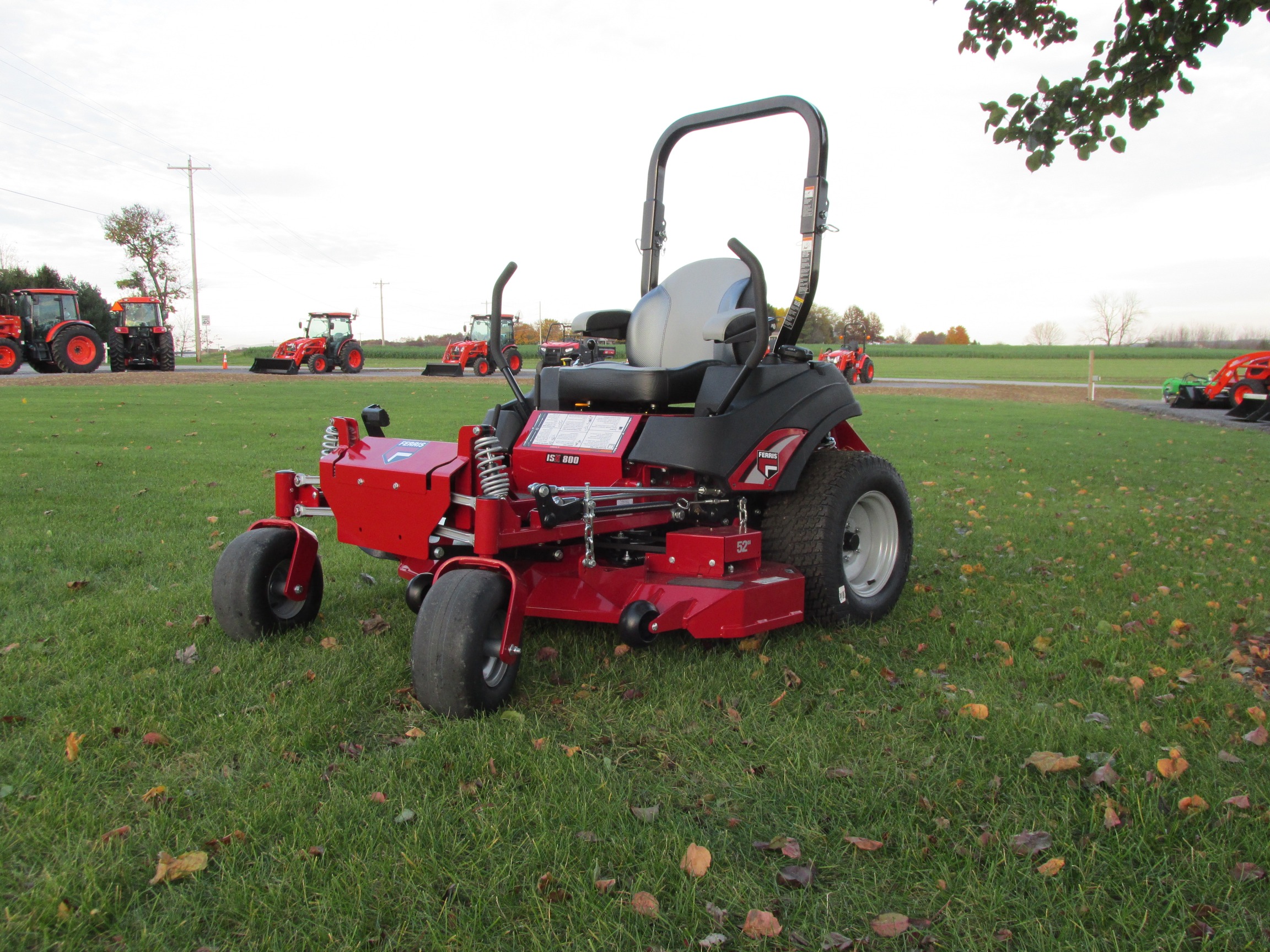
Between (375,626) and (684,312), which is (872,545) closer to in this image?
(684,312)

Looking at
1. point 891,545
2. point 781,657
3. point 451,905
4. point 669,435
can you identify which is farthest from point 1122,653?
point 451,905

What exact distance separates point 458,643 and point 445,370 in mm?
28589

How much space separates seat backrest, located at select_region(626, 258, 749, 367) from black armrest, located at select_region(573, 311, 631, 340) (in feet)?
0.41

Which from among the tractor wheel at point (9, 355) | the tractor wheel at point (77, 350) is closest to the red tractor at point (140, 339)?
the tractor wheel at point (77, 350)

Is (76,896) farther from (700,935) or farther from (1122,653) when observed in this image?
(1122,653)

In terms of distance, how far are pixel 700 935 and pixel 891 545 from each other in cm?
282

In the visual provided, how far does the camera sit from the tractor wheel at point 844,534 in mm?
3844

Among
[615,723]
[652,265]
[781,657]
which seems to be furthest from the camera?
[652,265]

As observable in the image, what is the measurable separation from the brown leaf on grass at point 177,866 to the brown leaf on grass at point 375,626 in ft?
5.52

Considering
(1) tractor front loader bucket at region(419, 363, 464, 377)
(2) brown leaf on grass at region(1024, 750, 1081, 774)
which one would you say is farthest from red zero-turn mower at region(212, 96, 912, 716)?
(1) tractor front loader bucket at region(419, 363, 464, 377)

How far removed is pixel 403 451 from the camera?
11.0 ft

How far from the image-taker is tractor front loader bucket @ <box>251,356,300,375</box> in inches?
1118

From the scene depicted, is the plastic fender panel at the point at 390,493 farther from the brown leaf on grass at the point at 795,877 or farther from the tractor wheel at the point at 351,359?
the tractor wheel at the point at 351,359

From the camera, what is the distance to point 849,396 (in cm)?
431
